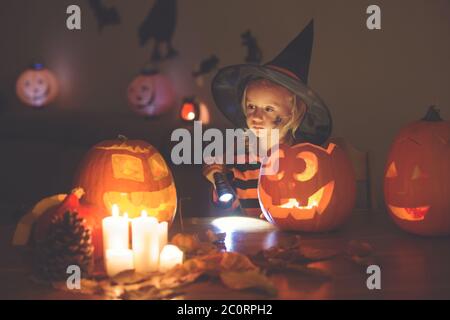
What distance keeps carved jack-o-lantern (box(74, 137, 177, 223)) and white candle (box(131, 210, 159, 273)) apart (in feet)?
1.14

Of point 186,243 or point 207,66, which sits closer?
point 186,243

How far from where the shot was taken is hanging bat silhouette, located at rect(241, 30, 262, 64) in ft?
10.7

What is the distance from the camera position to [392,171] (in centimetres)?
186

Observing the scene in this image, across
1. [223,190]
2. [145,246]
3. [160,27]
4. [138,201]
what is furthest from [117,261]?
[160,27]

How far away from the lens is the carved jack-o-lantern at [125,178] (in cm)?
180

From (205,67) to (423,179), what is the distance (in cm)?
183

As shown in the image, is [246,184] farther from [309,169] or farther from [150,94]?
[150,94]

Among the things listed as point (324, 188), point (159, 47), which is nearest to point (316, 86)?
point (159, 47)

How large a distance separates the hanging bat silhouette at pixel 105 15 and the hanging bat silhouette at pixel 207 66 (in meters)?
0.50

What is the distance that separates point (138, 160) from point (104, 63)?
1831mm

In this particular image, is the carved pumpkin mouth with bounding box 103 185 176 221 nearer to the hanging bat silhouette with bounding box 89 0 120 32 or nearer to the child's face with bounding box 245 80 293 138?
the child's face with bounding box 245 80 293 138

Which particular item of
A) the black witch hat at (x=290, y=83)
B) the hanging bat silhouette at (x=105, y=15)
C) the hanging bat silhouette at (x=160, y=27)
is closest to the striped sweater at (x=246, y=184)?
the black witch hat at (x=290, y=83)
